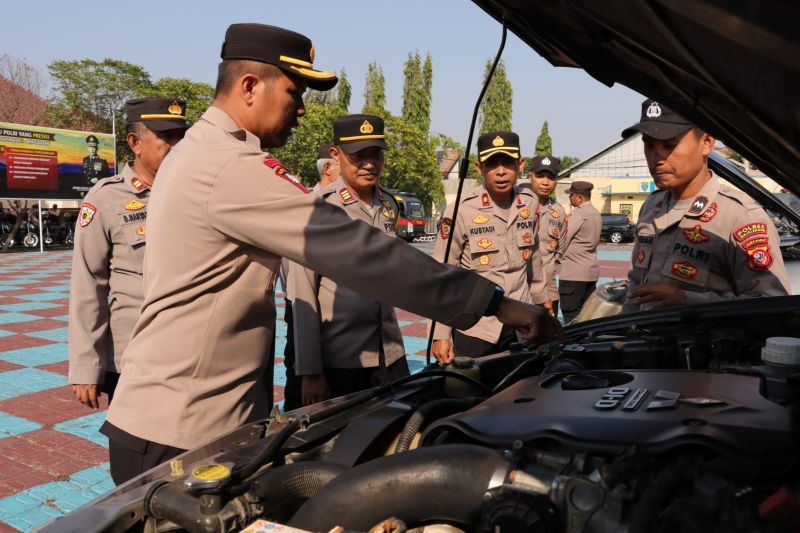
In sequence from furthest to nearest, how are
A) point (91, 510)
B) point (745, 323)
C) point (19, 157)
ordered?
point (19, 157), point (745, 323), point (91, 510)

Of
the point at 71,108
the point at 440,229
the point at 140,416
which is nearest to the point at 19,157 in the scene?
the point at 71,108

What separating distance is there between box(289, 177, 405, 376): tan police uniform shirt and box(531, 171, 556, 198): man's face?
3296mm

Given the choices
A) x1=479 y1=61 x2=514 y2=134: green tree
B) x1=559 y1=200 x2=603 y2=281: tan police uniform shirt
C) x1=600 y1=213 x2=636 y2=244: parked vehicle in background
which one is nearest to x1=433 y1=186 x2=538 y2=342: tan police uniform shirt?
x1=559 y1=200 x2=603 y2=281: tan police uniform shirt

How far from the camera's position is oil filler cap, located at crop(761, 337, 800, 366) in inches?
54.4

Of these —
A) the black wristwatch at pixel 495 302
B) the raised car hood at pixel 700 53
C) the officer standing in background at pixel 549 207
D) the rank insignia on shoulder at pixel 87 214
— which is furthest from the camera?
the officer standing in background at pixel 549 207

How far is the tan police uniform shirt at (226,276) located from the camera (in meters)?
1.40

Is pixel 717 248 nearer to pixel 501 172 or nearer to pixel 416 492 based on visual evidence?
pixel 501 172

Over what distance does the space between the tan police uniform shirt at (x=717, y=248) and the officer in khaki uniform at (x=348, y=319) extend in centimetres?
114

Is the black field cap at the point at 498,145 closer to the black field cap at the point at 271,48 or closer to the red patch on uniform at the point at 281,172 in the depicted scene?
the black field cap at the point at 271,48

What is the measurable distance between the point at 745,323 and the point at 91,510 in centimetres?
194

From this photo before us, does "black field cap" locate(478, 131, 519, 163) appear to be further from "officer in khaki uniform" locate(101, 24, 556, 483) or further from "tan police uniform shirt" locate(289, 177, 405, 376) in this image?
"officer in khaki uniform" locate(101, 24, 556, 483)

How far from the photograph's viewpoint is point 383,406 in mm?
1621

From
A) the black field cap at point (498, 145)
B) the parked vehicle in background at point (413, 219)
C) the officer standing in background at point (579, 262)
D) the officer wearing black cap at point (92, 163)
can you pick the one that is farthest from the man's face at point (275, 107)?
the officer wearing black cap at point (92, 163)

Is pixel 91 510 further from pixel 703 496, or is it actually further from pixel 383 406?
pixel 703 496
